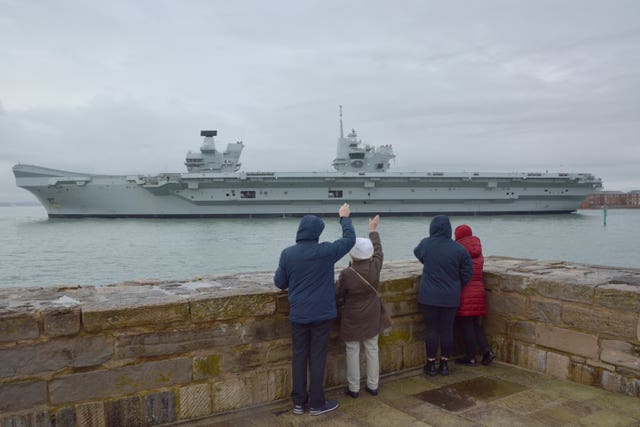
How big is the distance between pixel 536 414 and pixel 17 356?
300 cm

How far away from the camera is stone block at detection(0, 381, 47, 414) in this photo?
254 centimetres

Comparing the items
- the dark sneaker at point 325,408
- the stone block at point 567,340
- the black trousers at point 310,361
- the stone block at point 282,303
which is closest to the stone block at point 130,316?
the stone block at point 282,303

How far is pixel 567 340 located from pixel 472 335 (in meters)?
0.70

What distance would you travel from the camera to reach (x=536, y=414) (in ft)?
9.98

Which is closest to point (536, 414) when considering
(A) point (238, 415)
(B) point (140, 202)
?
(A) point (238, 415)

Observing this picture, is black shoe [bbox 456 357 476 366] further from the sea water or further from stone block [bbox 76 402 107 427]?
the sea water

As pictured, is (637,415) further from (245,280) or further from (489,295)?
(245,280)

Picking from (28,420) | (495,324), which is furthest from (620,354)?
(28,420)

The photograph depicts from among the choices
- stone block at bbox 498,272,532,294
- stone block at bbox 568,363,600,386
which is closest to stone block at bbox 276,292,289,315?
stone block at bbox 498,272,532,294

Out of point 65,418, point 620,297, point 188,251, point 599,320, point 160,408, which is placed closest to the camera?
point 65,418

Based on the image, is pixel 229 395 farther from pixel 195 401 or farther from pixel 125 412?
pixel 125 412

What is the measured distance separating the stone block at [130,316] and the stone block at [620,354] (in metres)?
2.86

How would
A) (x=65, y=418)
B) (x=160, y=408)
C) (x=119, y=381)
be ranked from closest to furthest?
(x=65, y=418) → (x=119, y=381) → (x=160, y=408)

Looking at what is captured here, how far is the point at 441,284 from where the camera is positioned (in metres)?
3.68
